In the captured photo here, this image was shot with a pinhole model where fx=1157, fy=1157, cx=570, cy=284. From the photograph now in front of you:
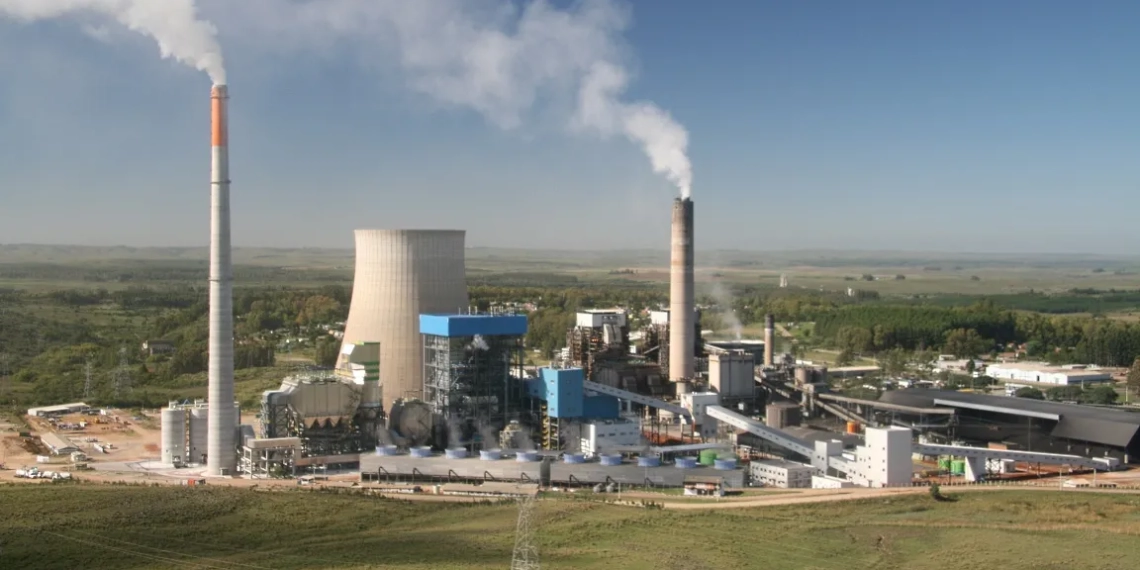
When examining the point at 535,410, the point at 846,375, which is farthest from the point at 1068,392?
the point at 535,410

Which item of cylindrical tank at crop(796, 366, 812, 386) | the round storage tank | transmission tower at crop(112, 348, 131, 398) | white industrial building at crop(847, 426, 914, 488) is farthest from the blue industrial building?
transmission tower at crop(112, 348, 131, 398)

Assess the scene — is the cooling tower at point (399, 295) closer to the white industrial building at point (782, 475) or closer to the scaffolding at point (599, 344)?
the scaffolding at point (599, 344)

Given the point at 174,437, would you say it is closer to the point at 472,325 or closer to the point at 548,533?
the point at 472,325

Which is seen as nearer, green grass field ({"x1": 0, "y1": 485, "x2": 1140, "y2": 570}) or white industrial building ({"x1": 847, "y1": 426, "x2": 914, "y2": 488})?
green grass field ({"x1": 0, "y1": 485, "x2": 1140, "y2": 570})

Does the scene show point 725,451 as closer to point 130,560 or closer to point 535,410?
point 535,410

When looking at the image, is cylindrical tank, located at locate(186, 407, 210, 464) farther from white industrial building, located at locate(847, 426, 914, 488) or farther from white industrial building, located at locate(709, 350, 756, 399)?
white industrial building, located at locate(847, 426, 914, 488)

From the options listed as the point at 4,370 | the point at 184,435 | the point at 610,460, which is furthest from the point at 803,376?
the point at 4,370

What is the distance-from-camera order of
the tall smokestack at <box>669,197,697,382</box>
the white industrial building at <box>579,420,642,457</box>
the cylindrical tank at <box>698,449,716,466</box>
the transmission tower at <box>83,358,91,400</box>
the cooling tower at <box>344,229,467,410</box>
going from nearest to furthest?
the cylindrical tank at <box>698,449,716,466</box>
the white industrial building at <box>579,420,642,457</box>
the cooling tower at <box>344,229,467,410</box>
the tall smokestack at <box>669,197,697,382</box>
the transmission tower at <box>83,358,91,400</box>
